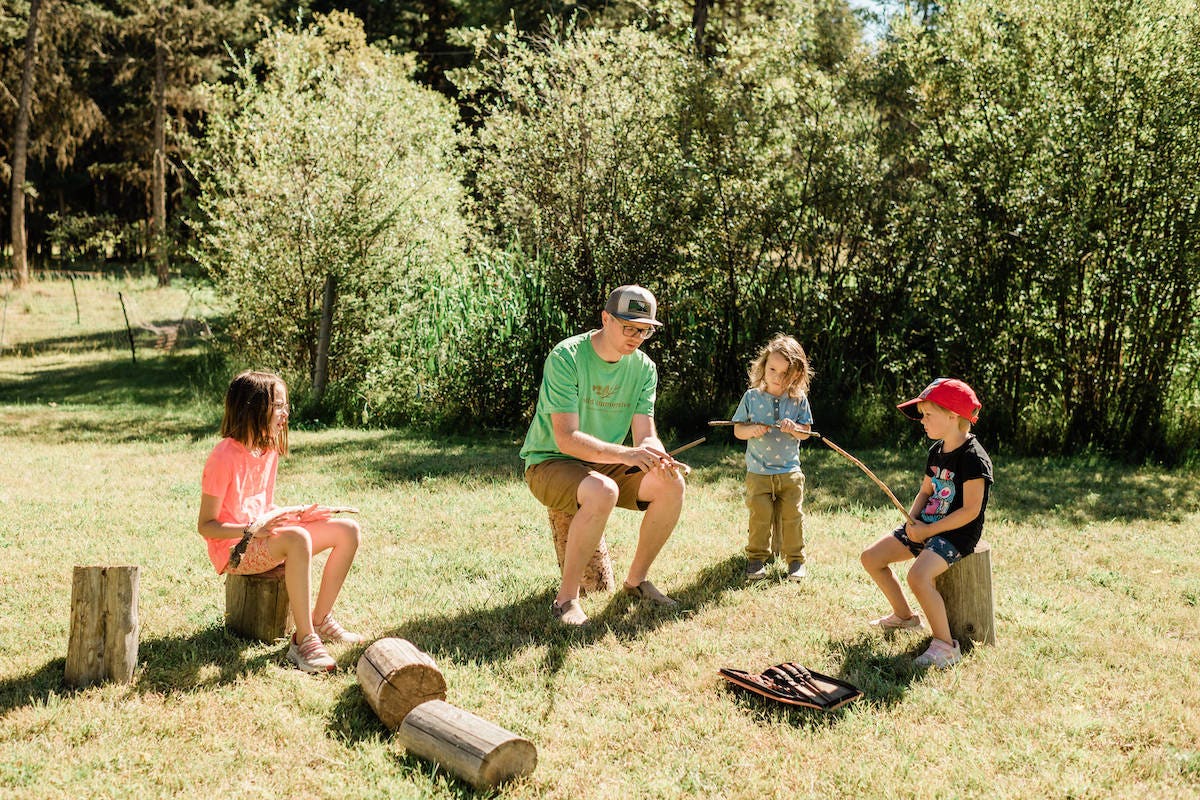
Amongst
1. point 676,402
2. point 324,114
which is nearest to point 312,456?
point 676,402

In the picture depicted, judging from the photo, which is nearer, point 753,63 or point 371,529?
point 371,529

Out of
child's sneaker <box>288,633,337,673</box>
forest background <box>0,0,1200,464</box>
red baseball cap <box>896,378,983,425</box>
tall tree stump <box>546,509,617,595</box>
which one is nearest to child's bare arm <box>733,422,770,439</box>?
tall tree stump <box>546,509,617,595</box>

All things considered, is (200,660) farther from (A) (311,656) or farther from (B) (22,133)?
(B) (22,133)

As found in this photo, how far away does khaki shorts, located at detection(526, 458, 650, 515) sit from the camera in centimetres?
484

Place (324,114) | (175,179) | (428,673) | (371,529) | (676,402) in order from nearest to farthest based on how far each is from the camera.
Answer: (428,673) → (371,529) → (676,402) → (324,114) → (175,179)

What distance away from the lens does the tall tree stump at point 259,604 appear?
4.40 metres

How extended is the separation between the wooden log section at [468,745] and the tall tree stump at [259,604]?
4.02 ft

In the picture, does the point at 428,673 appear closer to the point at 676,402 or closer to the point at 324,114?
the point at 676,402

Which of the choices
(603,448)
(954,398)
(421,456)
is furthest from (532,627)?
(421,456)

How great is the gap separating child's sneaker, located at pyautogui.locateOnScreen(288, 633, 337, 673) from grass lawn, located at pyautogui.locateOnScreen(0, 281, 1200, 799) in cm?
7

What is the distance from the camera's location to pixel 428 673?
12.1ft

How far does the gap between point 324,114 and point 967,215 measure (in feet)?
22.3

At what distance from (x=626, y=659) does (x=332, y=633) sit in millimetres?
1303

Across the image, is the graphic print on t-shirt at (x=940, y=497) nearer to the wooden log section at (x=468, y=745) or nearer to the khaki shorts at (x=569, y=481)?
the khaki shorts at (x=569, y=481)
